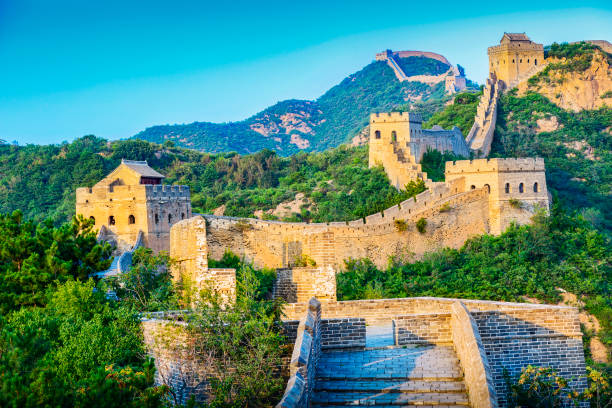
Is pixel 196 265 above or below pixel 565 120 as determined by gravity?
below

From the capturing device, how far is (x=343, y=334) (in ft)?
33.3

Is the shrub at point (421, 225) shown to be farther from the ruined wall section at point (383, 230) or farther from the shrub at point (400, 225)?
the shrub at point (400, 225)

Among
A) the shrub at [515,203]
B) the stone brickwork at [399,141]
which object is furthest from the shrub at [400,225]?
the stone brickwork at [399,141]

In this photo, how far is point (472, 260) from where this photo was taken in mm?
27141

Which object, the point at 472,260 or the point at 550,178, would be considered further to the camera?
the point at 550,178

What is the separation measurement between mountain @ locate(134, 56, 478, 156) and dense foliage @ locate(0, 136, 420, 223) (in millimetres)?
37883

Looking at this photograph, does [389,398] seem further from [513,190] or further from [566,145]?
[566,145]

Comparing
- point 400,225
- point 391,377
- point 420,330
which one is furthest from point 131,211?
point 391,377

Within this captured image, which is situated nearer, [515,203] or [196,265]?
[196,265]

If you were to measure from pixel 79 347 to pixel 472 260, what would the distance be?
60.7 feet

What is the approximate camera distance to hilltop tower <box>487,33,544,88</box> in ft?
160

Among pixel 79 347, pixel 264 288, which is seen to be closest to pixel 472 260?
pixel 264 288

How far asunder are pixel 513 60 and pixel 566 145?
7.61m

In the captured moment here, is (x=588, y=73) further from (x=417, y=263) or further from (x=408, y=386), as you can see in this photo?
(x=408, y=386)
